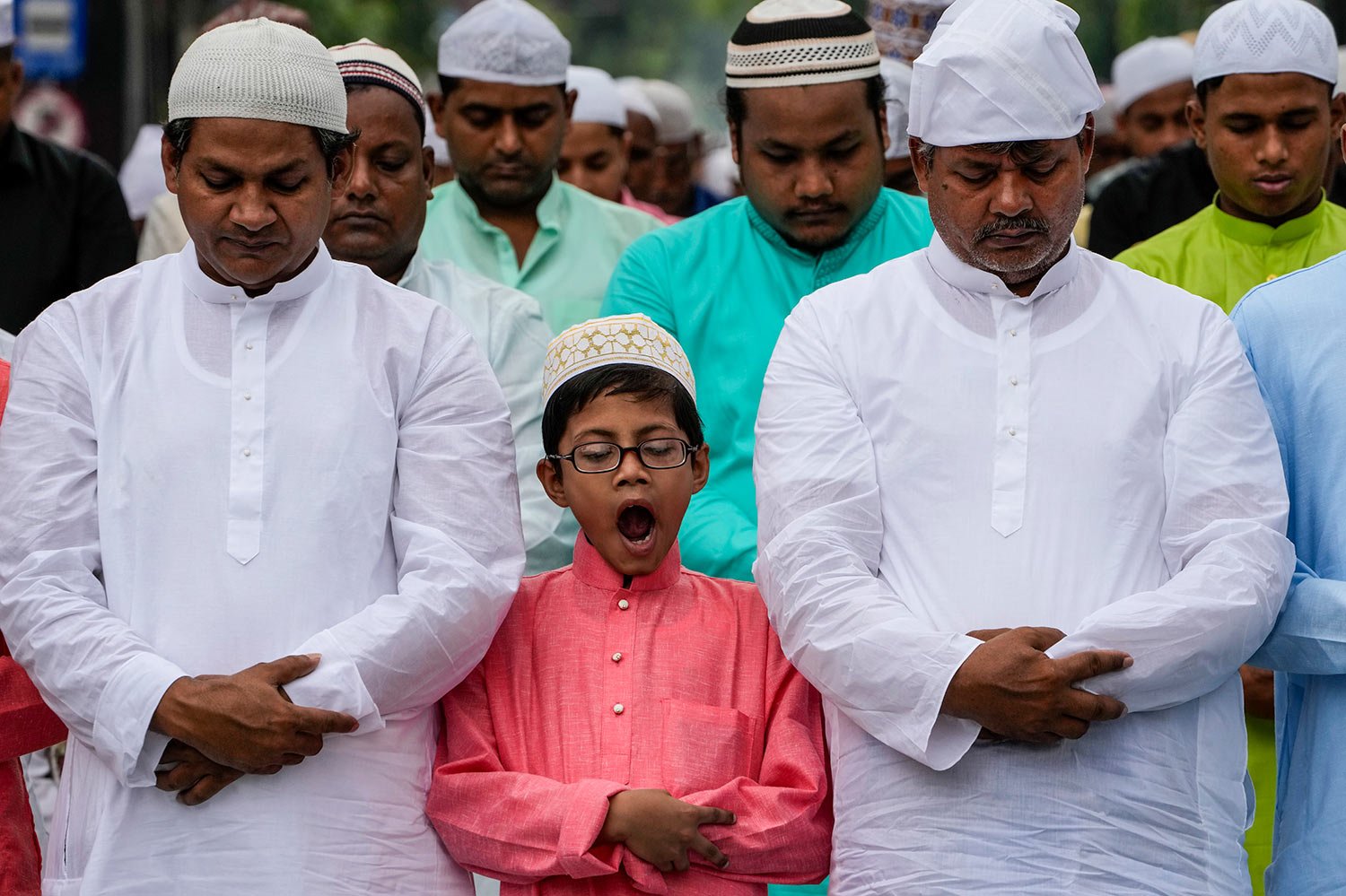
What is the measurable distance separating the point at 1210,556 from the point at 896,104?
3145mm

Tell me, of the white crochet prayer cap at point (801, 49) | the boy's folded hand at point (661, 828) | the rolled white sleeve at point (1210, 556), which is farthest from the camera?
the white crochet prayer cap at point (801, 49)

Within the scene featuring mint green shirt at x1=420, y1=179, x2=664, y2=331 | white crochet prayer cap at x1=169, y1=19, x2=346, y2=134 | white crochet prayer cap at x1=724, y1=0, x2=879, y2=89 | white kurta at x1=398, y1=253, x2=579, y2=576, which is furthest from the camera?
mint green shirt at x1=420, y1=179, x2=664, y2=331

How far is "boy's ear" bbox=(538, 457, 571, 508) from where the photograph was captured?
425 centimetres

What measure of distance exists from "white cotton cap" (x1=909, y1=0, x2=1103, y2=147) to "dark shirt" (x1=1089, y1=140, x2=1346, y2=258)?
254 centimetres

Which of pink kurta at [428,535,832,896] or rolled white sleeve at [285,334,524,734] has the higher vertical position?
rolled white sleeve at [285,334,524,734]

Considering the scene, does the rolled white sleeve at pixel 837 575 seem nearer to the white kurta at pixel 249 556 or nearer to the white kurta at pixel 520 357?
the white kurta at pixel 249 556

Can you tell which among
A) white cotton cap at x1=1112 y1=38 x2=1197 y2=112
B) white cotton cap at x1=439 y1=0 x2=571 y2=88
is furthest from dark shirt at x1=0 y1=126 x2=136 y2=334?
white cotton cap at x1=1112 y1=38 x2=1197 y2=112

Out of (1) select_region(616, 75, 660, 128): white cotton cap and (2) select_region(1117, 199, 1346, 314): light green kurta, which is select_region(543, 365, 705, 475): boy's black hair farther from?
(1) select_region(616, 75, 660, 128): white cotton cap

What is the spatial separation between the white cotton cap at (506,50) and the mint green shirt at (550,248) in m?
0.34

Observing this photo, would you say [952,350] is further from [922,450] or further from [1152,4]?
[1152,4]

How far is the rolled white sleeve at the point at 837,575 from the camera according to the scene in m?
3.65

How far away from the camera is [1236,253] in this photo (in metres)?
5.41

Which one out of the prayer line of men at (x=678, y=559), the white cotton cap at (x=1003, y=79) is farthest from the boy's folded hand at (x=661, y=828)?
the white cotton cap at (x=1003, y=79)

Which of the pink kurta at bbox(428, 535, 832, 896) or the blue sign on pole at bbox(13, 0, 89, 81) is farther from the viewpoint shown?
the blue sign on pole at bbox(13, 0, 89, 81)
